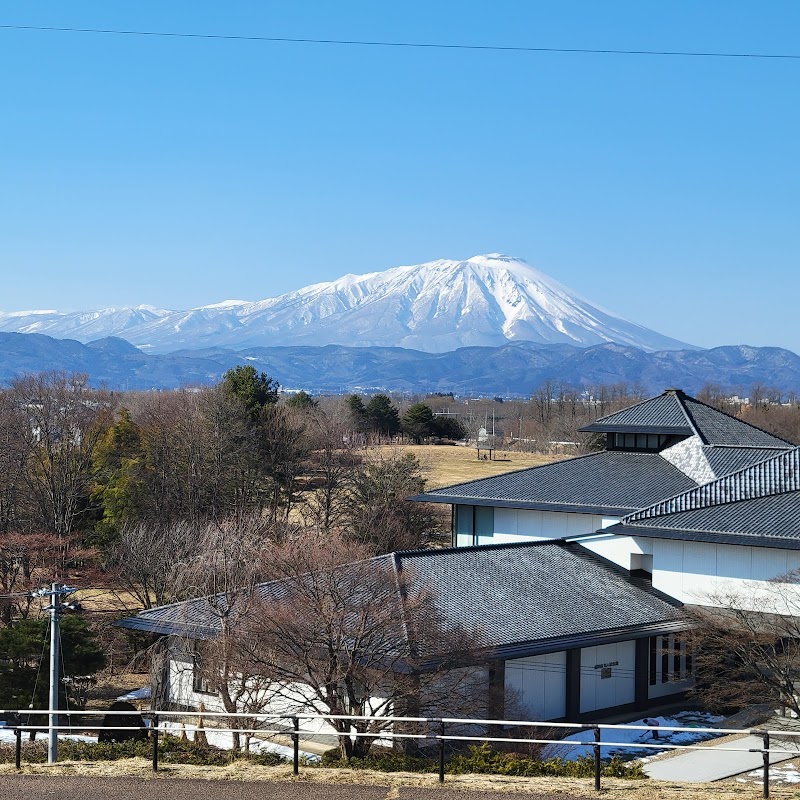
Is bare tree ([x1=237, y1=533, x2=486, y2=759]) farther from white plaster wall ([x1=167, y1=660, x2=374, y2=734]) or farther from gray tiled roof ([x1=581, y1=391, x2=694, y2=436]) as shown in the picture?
gray tiled roof ([x1=581, y1=391, x2=694, y2=436])

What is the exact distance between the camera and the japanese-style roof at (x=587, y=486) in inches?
1351

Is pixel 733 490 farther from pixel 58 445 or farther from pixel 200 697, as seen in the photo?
pixel 58 445

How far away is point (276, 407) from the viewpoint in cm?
6375

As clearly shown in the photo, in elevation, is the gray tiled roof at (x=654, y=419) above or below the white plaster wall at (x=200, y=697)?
above

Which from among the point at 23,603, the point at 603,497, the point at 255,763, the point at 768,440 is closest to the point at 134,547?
the point at 23,603

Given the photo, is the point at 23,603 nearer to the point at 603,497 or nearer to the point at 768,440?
the point at 603,497

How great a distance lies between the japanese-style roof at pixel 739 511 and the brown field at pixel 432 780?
14079mm

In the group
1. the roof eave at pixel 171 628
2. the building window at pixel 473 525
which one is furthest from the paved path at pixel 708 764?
the building window at pixel 473 525

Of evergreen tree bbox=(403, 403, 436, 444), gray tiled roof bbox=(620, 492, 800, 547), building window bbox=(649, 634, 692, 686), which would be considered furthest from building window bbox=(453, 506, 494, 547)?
evergreen tree bbox=(403, 403, 436, 444)

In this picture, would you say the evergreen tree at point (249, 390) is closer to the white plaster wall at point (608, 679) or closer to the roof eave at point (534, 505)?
the roof eave at point (534, 505)

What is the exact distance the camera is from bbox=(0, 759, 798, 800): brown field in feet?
43.5


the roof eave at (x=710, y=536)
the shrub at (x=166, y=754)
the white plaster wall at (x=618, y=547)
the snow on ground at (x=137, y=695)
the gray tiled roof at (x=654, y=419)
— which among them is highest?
the gray tiled roof at (x=654, y=419)

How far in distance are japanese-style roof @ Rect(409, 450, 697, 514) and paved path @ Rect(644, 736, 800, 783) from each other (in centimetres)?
1252

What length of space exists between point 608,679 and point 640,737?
7.41 ft
